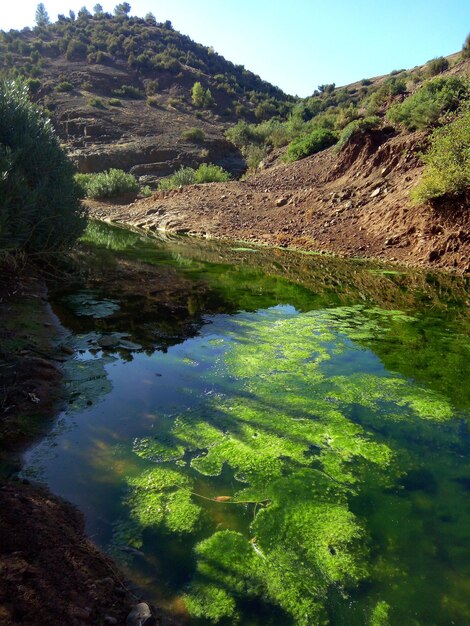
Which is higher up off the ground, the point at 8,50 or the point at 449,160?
the point at 8,50

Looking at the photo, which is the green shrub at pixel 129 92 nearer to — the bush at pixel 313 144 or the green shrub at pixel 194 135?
the green shrub at pixel 194 135

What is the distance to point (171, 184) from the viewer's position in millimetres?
38812

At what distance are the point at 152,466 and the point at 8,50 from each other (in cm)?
8513

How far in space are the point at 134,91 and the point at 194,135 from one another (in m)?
18.5

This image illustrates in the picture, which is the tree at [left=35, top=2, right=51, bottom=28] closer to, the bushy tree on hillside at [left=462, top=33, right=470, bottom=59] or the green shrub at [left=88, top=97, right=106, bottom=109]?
the green shrub at [left=88, top=97, right=106, bottom=109]

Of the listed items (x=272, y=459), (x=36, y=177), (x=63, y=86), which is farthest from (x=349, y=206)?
(x=63, y=86)

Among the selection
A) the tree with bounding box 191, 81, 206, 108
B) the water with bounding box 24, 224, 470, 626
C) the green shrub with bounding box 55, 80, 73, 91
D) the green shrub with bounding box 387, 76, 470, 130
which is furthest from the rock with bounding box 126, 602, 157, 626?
the tree with bounding box 191, 81, 206, 108

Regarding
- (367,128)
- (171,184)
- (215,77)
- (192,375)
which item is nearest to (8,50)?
(215,77)

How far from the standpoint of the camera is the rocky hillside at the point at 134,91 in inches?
1945

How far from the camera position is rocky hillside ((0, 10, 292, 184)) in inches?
1945

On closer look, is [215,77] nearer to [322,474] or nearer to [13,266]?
[13,266]

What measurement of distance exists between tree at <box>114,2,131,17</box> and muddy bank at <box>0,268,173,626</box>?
373 ft

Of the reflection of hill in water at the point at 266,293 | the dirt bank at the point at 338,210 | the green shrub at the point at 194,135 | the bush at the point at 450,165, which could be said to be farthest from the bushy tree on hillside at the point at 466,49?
the green shrub at the point at 194,135

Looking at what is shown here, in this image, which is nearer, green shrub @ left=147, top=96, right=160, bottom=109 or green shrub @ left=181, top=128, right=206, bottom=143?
green shrub @ left=181, top=128, right=206, bottom=143
